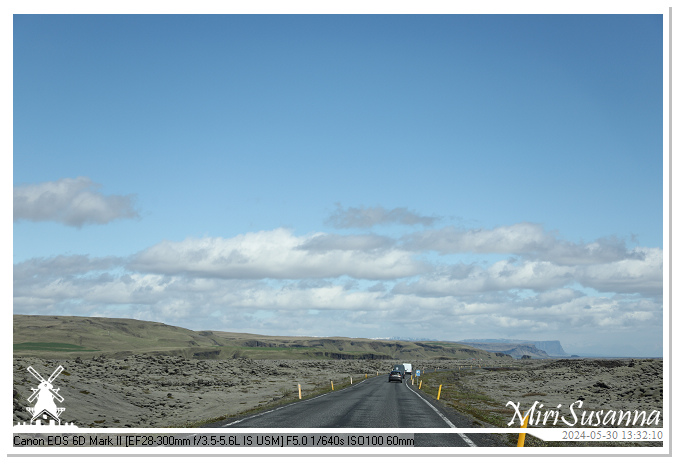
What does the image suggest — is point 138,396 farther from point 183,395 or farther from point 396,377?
point 396,377

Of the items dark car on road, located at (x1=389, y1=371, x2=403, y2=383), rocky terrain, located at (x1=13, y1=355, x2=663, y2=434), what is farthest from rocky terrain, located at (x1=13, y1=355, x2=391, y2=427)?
dark car on road, located at (x1=389, y1=371, x2=403, y2=383)

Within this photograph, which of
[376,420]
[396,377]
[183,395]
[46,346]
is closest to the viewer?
[376,420]

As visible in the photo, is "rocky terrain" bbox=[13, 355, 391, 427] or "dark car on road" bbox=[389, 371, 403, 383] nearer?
"rocky terrain" bbox=[13, 355, 391, 427]

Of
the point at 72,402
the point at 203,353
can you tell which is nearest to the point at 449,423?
the point at 72,402

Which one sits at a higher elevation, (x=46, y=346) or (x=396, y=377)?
(x=396, y=377)

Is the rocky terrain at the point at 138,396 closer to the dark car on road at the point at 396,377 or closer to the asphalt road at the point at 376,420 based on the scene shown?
the asphalt road at the point at 376,420

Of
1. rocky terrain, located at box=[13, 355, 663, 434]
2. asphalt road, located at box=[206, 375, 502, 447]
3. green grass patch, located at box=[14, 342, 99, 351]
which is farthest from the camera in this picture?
green grass patch, located at box=[14, 342, 99, 351]

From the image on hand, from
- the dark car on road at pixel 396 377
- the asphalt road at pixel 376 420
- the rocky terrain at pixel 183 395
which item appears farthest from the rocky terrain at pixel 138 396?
the dark car on road at pixel 396 377

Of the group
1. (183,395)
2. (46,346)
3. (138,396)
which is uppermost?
(138,396)

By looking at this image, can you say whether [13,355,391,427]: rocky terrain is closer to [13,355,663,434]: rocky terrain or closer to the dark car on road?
[13,355,663,434]: rocky terrain

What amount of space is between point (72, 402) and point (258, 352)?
16467 centimetres

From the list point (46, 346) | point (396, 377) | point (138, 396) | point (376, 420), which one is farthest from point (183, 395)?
point (46, 346)

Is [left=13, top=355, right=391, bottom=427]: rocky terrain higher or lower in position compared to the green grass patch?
higher
